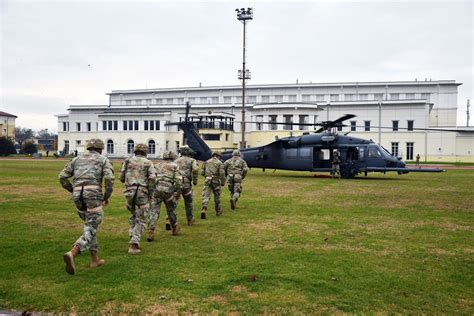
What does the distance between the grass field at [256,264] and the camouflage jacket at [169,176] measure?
48.1 inches

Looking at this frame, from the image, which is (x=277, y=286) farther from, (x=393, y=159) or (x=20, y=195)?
(x=393, y=159)

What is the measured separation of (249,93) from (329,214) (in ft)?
236

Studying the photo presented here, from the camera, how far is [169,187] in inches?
369

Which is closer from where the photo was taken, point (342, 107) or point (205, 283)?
point (205, 283)

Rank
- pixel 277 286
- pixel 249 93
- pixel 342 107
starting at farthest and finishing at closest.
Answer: pixel 249 93, pixel 342 107, pixel 277 286

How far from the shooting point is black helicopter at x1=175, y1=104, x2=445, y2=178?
25.3 m

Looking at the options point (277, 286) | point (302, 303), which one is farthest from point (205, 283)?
point (302, 303)

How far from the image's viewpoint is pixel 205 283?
6.14 metres

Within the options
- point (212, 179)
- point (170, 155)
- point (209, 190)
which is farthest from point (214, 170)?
point (170, 155)

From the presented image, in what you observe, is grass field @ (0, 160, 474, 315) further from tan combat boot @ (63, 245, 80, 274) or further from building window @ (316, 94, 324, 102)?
building window @ (316, 94, 324, 102)

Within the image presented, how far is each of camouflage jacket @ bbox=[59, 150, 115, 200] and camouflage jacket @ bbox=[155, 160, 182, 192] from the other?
2.15 m

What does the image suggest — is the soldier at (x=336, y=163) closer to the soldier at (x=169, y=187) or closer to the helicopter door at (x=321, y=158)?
the helicopter door at (x=321, y=158)

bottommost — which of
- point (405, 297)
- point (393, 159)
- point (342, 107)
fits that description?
point (405, 297)

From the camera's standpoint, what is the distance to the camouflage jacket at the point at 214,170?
40.0 ft
